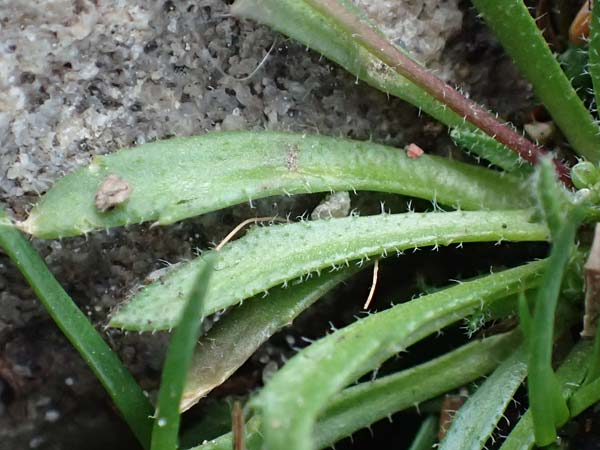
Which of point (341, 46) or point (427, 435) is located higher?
point (341, 46)

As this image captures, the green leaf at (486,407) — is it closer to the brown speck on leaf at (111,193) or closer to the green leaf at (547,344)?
the green leaf at (547,344)

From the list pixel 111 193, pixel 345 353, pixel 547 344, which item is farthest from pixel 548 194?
pixel 111 193

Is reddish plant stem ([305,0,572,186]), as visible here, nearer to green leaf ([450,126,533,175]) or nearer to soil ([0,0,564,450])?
green leaf ([450,126,533,175])

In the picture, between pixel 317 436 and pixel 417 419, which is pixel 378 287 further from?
pixel 317 436

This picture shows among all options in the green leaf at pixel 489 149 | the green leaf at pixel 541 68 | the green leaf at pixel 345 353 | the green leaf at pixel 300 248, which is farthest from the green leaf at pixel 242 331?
the green leaf at pixel 541 68

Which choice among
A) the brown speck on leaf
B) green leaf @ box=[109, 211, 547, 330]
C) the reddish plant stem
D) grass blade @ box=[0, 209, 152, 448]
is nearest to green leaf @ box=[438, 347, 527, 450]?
green leaf @ box=[109, 211, 547, 330]

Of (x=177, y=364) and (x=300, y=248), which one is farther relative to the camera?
(x=300, y=248)

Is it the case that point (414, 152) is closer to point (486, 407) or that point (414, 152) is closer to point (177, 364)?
point (486, 407)
